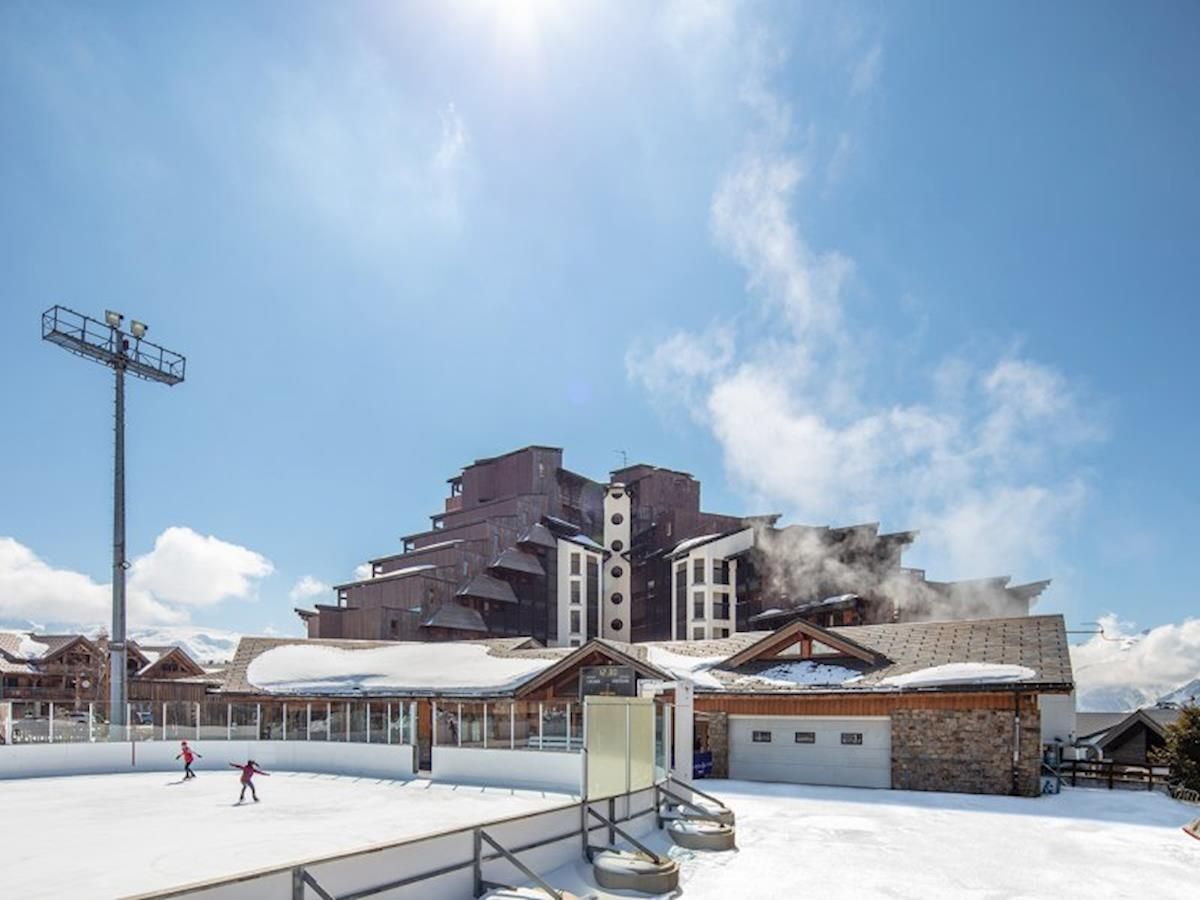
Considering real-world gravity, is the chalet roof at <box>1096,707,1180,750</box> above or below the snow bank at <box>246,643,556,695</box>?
below

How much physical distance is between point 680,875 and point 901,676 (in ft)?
43.8

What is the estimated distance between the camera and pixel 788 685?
2509 centimetres

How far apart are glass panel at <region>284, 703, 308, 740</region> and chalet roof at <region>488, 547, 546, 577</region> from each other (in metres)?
26.2

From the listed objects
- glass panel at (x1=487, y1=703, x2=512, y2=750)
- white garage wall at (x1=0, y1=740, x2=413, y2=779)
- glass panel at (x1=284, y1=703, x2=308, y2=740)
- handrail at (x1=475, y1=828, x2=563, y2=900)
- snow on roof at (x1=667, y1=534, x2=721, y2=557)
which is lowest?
white garage wall at (x1=0, y1=740, x2=413, y2=779)

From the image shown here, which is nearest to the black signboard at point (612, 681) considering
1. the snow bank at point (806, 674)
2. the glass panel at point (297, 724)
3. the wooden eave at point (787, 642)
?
the snow bank at point (806, 674)

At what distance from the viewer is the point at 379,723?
29109 mm

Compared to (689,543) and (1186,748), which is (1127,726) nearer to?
(1186,748)

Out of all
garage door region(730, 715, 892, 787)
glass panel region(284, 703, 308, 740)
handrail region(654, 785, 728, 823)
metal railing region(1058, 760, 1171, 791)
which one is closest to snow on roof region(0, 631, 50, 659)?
glass panel region(284, 703, 308, 740)

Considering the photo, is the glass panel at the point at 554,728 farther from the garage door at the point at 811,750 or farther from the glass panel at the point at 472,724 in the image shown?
the garage door at the point at 811,750

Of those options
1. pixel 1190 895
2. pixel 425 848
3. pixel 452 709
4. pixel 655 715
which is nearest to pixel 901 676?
pixel 655 715

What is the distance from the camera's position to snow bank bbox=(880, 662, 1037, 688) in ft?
71.4

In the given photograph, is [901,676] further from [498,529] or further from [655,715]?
[498,529]

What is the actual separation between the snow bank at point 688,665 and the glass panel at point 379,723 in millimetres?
9645

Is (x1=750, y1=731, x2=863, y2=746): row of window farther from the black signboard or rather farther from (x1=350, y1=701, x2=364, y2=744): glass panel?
(x1=350, y1=701, x2=364, y2=744): glass panel
